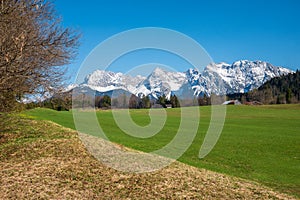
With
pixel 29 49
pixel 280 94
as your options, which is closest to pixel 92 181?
pixel 29 49

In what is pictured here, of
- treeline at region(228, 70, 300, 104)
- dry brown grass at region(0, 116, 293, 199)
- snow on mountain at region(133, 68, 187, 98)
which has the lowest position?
dry brown grass at region(0, 116, 293, 199)

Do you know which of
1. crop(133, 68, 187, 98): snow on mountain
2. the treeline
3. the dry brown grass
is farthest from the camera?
the treeline

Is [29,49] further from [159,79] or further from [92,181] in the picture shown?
[159,79]

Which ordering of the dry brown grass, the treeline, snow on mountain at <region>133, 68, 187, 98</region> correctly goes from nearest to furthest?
the dry brown grass < snow on mountain at <region>133, 68, 187, 98</region> < the treeline

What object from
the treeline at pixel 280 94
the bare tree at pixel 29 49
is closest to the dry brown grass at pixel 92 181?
the bare tree at pixel 29 49

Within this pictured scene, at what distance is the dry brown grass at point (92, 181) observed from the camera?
10289 mm

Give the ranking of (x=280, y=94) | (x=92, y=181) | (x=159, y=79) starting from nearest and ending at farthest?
(x=92, y=181) → (x=159, y=79) → (x=280, y=94)

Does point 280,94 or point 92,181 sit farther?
point 280,94

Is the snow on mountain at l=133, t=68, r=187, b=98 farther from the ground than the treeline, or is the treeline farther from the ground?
the treeline

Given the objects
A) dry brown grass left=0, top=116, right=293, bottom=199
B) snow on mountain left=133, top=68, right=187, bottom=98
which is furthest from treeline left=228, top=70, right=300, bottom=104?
dry brown grass left=0, top=116, right=293, bottom=199

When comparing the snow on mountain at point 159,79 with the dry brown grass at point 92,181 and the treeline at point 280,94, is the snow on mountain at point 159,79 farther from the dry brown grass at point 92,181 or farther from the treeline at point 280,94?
the treeline at point 280,94

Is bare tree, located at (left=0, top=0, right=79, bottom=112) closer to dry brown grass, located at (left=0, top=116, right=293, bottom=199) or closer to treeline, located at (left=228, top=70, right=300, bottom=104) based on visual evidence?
dry brown grass, located at (left=0, top=116, right=293, bottom=199)

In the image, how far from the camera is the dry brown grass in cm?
1029

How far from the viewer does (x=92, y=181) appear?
11258mm
